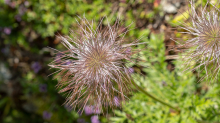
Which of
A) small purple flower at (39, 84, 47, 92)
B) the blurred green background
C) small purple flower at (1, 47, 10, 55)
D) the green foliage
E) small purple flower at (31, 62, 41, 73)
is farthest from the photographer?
small purple flower at (1, 47, 10, 55)

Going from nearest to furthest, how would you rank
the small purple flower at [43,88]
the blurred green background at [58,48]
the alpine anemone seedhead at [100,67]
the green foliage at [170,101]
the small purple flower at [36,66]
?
1. the alpine anemone seedhead at [100,67]
2. the green foliage at [170,101]
3. the blurred green background at [58,48]
4. the small purple flower at [43,88]
5. the small purple flower at [36,66]

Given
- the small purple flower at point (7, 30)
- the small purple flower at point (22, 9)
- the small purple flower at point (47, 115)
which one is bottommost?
the small purple flower at point (47, 115)

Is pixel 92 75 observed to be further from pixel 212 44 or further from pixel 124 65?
pixel 212 44

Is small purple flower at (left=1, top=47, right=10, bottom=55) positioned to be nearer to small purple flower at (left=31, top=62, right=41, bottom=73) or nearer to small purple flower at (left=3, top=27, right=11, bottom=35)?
small purple flower at (left=3, top=27, right=11, bottom=35)

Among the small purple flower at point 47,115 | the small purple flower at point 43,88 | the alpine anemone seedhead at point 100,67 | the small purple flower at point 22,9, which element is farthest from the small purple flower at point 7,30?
the alpine anemone seedhead at point 100,67

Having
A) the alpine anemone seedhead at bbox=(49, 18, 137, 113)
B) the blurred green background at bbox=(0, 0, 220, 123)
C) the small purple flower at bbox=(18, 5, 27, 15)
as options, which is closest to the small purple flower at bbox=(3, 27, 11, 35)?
the blurred green background at bbox=(0, 0, 220, 123)

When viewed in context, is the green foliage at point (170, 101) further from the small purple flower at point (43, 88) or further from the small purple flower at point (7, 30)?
the small purple flower at point (7, 30)

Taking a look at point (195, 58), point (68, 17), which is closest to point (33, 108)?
point (68, 17)

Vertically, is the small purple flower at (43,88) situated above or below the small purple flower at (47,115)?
above
